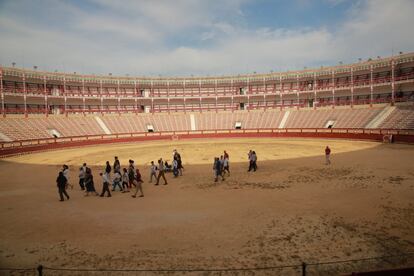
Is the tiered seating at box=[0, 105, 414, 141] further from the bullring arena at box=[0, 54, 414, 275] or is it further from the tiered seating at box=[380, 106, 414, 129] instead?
the bullring arena at box=[0, 54, 414, 275]

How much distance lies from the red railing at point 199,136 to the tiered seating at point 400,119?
1.81 metres

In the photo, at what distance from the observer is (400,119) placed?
40344 mm

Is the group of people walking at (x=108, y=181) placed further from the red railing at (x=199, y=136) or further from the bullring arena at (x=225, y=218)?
the red railing at (x=199, y=136)

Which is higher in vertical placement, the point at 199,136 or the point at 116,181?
the point at 199,136

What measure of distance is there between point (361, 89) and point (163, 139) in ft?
122

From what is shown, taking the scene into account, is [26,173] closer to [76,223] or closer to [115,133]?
[76,223]

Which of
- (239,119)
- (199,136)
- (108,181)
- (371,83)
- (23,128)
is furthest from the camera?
(239,119)

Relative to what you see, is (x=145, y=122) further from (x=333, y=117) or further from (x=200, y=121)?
(x=333, y=117)

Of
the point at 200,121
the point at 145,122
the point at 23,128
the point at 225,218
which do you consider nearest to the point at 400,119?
the point at 200,121

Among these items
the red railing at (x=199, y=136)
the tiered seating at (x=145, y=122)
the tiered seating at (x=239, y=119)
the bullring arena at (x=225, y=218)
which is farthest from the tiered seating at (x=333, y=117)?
the tiered seating at (x=145, y=122)

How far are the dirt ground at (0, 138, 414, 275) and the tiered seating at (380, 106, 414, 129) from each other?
24948 millimetres

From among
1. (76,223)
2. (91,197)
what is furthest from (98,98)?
(76,223)

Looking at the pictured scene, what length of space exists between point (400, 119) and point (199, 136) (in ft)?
103

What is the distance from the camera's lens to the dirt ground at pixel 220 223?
7.82 metres
